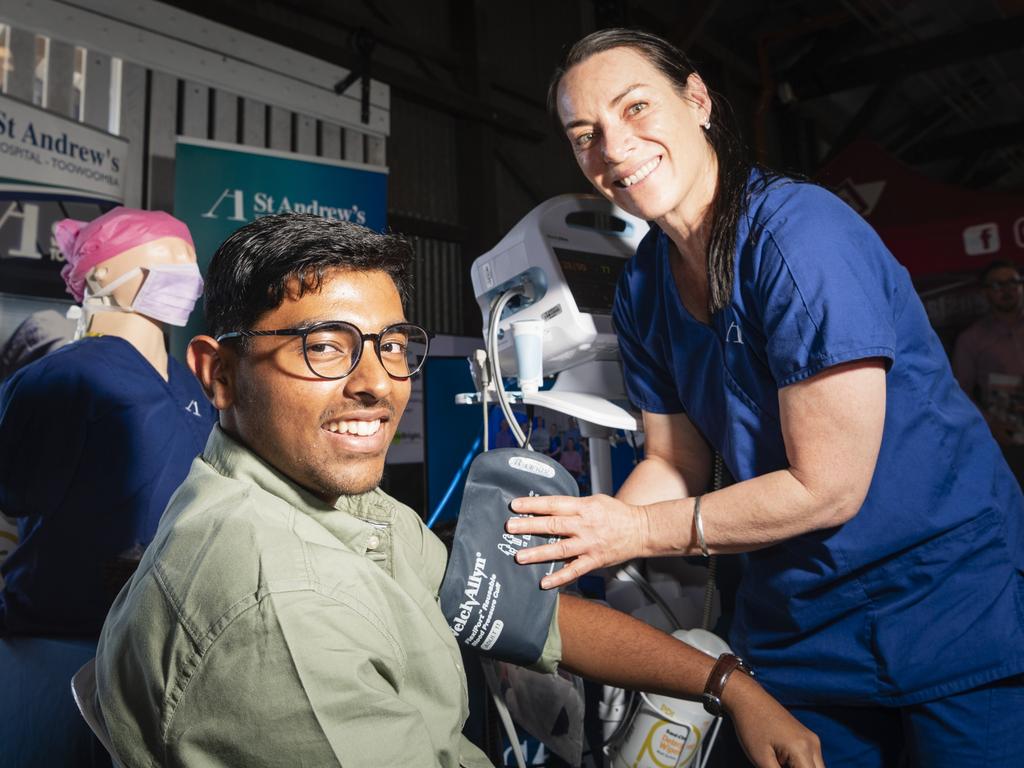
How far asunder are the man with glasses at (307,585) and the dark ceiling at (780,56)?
315 centimetres

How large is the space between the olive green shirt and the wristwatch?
428 millimetres

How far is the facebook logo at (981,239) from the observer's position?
4.88 meters

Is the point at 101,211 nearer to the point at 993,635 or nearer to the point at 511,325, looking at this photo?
the point at 511,325

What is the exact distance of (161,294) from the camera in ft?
6.44

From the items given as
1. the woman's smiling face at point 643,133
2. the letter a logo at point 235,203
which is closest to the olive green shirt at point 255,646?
the woman's smiling face at point 643,133

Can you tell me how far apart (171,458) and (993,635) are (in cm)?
168

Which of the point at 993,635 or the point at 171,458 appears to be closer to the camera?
the point at 993,635

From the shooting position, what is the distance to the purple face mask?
196 cm

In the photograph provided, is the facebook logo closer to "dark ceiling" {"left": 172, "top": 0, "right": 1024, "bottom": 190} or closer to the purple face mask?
"dark ceiling" {"left": 172, "top": 0, "right": 1024, "bottom": 190}

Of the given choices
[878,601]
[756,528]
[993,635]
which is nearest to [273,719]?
[756,528]

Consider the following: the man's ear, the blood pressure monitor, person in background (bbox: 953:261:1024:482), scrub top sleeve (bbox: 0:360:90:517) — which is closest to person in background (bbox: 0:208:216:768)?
scrub top sleeve (bbox: 0:360:90:517)

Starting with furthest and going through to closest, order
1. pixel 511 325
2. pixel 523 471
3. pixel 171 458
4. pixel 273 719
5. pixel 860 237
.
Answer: pixel 171 458
pixel 511 325
pixel 523 471
pixel 860 237
pixel 273 719

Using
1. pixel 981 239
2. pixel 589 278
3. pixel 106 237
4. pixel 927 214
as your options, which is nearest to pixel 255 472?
pixel 589 278

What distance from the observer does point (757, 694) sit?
1077 millimetres
